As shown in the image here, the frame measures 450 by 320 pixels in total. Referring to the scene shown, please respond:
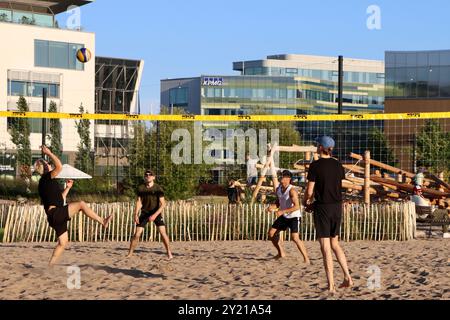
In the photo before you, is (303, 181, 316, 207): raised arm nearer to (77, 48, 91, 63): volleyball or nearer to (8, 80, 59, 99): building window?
(77, 48, 91, 63): volleyball

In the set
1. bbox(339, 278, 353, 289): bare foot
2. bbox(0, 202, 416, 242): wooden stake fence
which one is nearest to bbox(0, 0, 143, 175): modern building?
bbox(0, 202, 416, 242): wooden stake fence

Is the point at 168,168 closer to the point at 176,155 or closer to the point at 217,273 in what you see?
the point at 176,155

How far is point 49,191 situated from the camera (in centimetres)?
1115

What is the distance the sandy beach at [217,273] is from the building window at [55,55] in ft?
140

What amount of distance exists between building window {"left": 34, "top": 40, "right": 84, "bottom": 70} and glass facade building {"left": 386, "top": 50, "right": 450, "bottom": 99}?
27402 mm

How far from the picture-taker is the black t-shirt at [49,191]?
11125 mm

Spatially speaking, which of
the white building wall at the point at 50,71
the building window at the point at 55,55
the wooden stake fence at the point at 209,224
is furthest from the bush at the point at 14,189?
the wooden stake fence at the point at 209,224

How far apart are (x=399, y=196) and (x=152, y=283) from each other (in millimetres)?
12629

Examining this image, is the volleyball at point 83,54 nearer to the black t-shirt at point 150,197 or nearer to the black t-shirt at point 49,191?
the black t-shirt at point 150,197

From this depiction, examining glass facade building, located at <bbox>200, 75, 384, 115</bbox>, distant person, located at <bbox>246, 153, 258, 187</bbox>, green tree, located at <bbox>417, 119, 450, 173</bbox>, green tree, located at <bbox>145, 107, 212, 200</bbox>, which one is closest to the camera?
distant person, located at <bbox>246, 153, 258, 187</bbox>

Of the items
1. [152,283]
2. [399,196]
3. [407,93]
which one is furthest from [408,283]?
[407,93]

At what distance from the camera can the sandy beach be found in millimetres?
9258

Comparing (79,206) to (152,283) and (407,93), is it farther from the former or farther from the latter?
→ (407,93)
